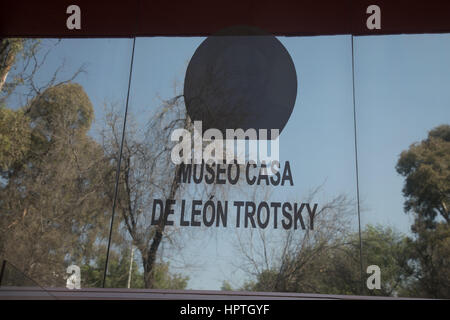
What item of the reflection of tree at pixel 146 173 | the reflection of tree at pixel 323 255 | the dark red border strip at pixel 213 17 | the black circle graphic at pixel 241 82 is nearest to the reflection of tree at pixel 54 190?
the reflection of tree at pixel 146 173

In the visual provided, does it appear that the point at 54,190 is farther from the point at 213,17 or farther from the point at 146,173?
the point at 213,17

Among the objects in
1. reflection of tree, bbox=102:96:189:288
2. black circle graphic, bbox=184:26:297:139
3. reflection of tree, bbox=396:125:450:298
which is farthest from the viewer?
black circle graphic, bbox=184:26:297:139

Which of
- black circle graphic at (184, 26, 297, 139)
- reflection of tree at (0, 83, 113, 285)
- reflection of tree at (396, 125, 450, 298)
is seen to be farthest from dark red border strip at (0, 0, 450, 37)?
reflection of tree at (396, 125, 450, 298)

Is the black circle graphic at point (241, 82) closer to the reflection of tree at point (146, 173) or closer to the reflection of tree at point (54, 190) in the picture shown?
the reflection of tree at point (146, 173)

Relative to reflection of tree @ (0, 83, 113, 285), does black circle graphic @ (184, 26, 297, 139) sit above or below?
above

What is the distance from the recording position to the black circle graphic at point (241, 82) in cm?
273

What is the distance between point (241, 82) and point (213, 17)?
530 mm

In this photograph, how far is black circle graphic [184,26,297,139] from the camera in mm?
2730

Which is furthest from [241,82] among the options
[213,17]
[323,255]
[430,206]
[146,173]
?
[430,206]

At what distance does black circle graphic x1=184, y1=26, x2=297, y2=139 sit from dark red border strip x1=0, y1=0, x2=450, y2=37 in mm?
124

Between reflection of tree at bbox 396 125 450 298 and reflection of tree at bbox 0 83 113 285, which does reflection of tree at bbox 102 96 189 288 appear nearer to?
reflection of tree at bbox 0 83 113 285

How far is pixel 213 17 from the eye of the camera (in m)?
2.92

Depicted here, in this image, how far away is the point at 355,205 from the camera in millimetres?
2502

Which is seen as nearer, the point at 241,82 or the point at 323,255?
the point at 323,255
